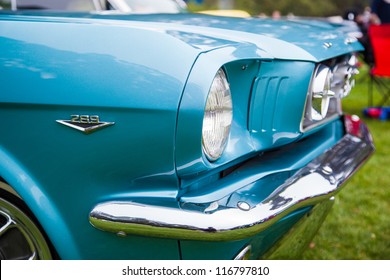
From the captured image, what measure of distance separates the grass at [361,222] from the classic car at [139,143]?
1042 millimetres

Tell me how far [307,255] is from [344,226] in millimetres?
487

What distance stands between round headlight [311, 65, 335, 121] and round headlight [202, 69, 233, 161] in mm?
453

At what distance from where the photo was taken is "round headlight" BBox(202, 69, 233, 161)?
1.61 metres

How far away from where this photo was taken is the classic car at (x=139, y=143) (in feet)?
4.95

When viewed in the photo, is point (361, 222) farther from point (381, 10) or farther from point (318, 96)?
point (381, 10)

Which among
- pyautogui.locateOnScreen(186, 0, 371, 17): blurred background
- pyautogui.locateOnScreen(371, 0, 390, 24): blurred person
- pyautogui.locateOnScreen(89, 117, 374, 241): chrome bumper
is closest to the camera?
pyautogui.locateOnScreen(89, 117, 374, 241): chrome bumper

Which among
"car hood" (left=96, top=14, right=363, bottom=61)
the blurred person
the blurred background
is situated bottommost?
the blurred background

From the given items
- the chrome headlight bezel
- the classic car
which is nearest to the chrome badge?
the classic car

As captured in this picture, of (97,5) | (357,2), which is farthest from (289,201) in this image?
(357,2)

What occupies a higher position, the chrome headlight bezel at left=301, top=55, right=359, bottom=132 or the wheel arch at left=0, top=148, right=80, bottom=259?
the chrome headlight bezel at left=301, top=55, right=359, bottom=132

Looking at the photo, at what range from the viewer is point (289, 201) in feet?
5.49

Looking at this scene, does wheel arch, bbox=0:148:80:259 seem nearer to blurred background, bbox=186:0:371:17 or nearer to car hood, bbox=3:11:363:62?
car hood, bbox=3:11:363:62

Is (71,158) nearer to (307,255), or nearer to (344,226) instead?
(307,255)

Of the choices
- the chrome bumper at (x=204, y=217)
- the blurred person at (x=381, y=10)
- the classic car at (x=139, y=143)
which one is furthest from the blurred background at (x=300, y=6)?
the chrome bumper at (x=204, y=217)
